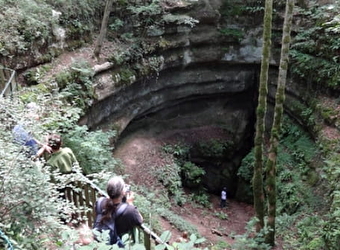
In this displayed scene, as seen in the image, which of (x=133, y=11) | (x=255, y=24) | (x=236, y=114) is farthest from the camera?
(x=236, y=114)

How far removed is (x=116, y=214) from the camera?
4781 millimetres

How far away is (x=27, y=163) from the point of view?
4.08 metres

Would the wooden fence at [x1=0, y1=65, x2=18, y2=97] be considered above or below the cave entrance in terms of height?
above

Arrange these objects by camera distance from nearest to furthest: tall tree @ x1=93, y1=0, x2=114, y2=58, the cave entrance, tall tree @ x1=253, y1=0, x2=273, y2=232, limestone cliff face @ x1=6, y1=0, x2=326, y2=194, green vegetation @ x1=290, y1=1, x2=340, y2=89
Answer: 1. tall tree @ x1=253, y1=0, x2=273, y2=232
2. tall tree @ x1=93, y1=0, x2=114, y2=58
3. green vegetation @ x1=290, y1=1, x2=340, y2=89
4. limestone cliff face @ x1=6, y1=0, x2=326, y2=194
5. the cave entrance

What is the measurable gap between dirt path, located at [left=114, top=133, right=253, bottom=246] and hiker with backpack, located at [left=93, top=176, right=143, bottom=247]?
8027mm

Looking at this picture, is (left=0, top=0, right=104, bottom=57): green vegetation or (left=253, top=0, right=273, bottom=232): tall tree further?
(left=0, top=0, right=104, bottom=57): green vegetation

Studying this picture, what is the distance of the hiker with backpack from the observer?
4.76 meters

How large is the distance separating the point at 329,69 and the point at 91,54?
30.4 feet

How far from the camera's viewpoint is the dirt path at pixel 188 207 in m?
13.9

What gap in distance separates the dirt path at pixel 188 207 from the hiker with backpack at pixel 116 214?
316 inches

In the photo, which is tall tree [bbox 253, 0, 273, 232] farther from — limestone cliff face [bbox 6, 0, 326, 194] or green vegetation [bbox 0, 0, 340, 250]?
limestone cliff face [bbox 6, 0, 326, 194]

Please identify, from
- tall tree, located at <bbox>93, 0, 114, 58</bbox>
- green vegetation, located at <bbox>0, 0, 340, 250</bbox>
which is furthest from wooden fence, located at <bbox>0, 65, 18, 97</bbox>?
tall tree, located at <bbox>93, 0, 114, 58</bbox>

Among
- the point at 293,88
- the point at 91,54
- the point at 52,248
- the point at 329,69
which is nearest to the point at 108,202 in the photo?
the point at 52,248

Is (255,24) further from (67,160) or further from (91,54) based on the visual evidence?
(67,160)
